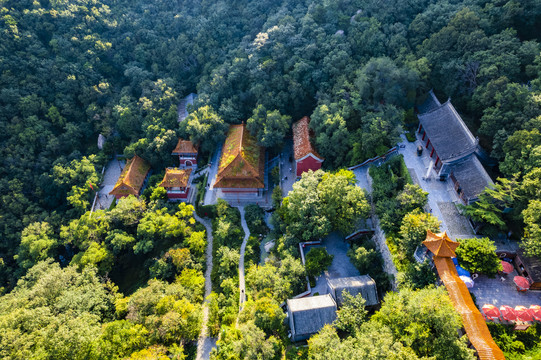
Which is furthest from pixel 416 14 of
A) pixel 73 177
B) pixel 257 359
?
pixel 73 177

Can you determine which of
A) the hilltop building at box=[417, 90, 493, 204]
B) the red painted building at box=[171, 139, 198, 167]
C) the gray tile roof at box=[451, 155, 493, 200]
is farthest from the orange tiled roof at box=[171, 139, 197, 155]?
the gray tile roof at box=[451, 155, 493, 200]

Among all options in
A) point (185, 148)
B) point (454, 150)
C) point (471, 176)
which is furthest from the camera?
point (185, 148)

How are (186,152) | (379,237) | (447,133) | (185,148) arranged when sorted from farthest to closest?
(185,148) → (186,152) → (447,133) → (379,237)

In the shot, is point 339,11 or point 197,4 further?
point 197,4

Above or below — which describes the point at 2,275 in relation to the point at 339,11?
below

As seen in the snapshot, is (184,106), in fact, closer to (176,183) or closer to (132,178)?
(132,178)

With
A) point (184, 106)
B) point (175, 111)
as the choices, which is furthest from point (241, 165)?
point (184, 106)

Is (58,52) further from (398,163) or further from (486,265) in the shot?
(486,265)
